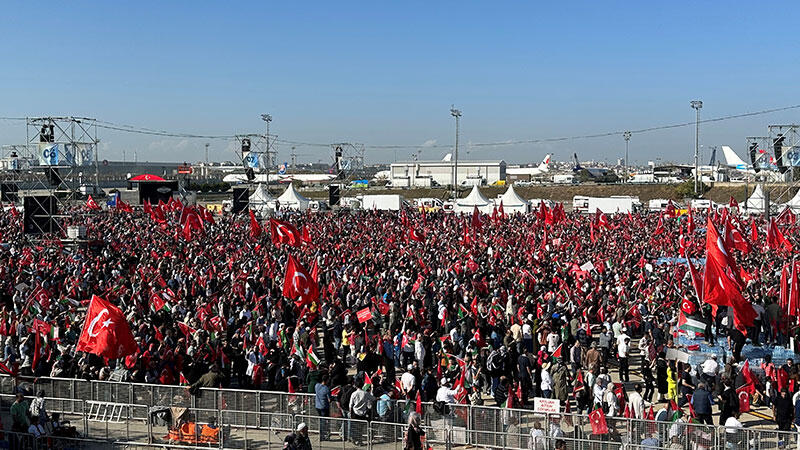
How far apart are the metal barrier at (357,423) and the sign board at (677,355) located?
4973 mm

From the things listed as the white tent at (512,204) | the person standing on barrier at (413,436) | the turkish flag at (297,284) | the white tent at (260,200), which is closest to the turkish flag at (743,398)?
the person standing on barrier at (413,436)

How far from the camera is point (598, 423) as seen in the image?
9.96 metres

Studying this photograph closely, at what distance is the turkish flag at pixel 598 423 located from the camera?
32.6 feet

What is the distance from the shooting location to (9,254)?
88.1 feet

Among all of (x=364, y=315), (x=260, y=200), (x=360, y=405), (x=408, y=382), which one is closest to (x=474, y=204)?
(x=260, y=200)

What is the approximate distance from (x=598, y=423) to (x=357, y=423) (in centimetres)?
309

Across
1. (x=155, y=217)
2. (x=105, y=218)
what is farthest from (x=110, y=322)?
(x=105, y=218)

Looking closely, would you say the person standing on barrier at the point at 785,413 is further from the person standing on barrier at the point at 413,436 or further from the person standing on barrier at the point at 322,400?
the person standing on barrier at the point at 322,400

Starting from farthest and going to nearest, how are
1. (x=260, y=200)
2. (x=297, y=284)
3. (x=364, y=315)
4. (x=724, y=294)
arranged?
(x=260, y=200), (x=297, y=284), (x=364, y=315), (x=724, y=294)

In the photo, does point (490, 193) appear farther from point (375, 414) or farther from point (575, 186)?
point (375, 414)

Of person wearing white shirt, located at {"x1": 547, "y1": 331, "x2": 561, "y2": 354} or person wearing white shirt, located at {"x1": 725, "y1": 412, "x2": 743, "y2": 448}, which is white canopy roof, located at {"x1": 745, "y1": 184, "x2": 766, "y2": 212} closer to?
person wearing white shirt, located at {"x1": 547, "y1": 331, "x2": 561, "y2": 354}

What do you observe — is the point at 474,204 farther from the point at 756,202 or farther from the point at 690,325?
the point at 690,325

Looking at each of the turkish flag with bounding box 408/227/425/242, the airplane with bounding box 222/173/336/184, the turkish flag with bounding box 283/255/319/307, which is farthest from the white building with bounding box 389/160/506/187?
the turkish flag with bounding box 283/255/319/307

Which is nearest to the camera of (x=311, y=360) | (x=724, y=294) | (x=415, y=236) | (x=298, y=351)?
(x=311, y=360)
